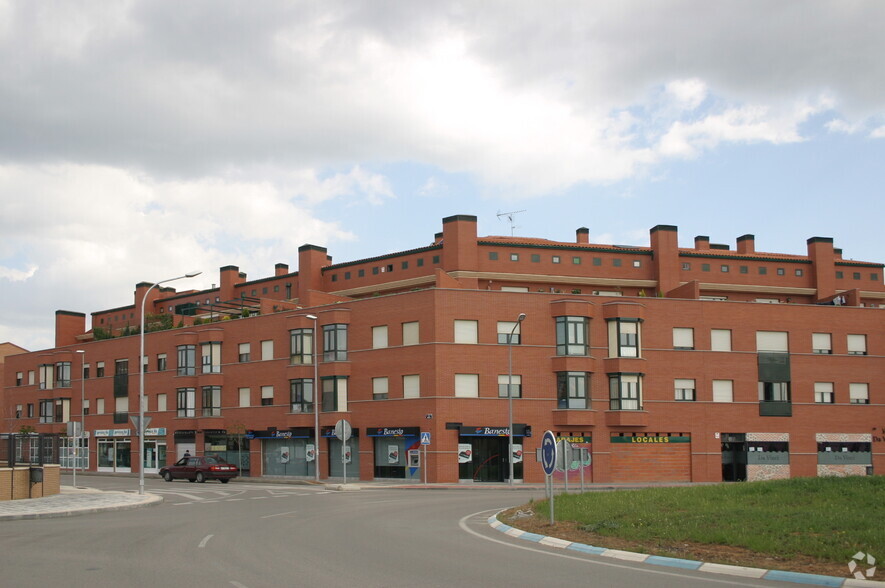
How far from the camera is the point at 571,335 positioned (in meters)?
50.4

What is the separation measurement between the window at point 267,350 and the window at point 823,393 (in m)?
33.5

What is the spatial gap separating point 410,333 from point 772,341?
21.6m

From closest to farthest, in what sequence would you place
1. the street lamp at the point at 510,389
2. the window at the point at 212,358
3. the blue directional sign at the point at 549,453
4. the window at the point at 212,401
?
1. the blue directional sign at the point at 549,453
2. the street lamp at the point at 510,389
3. the window at the point at 212,401
4. the window at the point at 212,358

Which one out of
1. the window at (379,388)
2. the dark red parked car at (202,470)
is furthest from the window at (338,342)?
the dark red parked car at (202,470)

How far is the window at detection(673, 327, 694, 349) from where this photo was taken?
52.4m

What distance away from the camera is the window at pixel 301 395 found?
54406 millimetres

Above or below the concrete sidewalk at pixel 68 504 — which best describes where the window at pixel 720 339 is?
above

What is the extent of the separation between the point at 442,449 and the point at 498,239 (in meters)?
24.3

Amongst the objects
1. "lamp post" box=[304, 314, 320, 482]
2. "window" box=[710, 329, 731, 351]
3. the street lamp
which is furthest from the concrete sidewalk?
"window" box=[710, 329, 731, 351]

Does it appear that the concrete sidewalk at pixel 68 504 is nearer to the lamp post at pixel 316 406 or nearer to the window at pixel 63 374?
the lamp post at pixel 316 406

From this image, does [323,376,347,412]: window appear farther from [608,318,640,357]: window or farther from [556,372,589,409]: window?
[608,318,640,357]: window

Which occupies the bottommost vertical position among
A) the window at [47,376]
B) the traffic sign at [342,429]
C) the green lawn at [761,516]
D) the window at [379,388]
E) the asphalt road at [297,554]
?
the asphalt road at [297,554]

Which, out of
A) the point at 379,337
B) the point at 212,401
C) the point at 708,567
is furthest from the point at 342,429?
the point at 708,567

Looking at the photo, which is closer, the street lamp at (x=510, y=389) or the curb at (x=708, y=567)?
the curb at (x=708, y=567)
